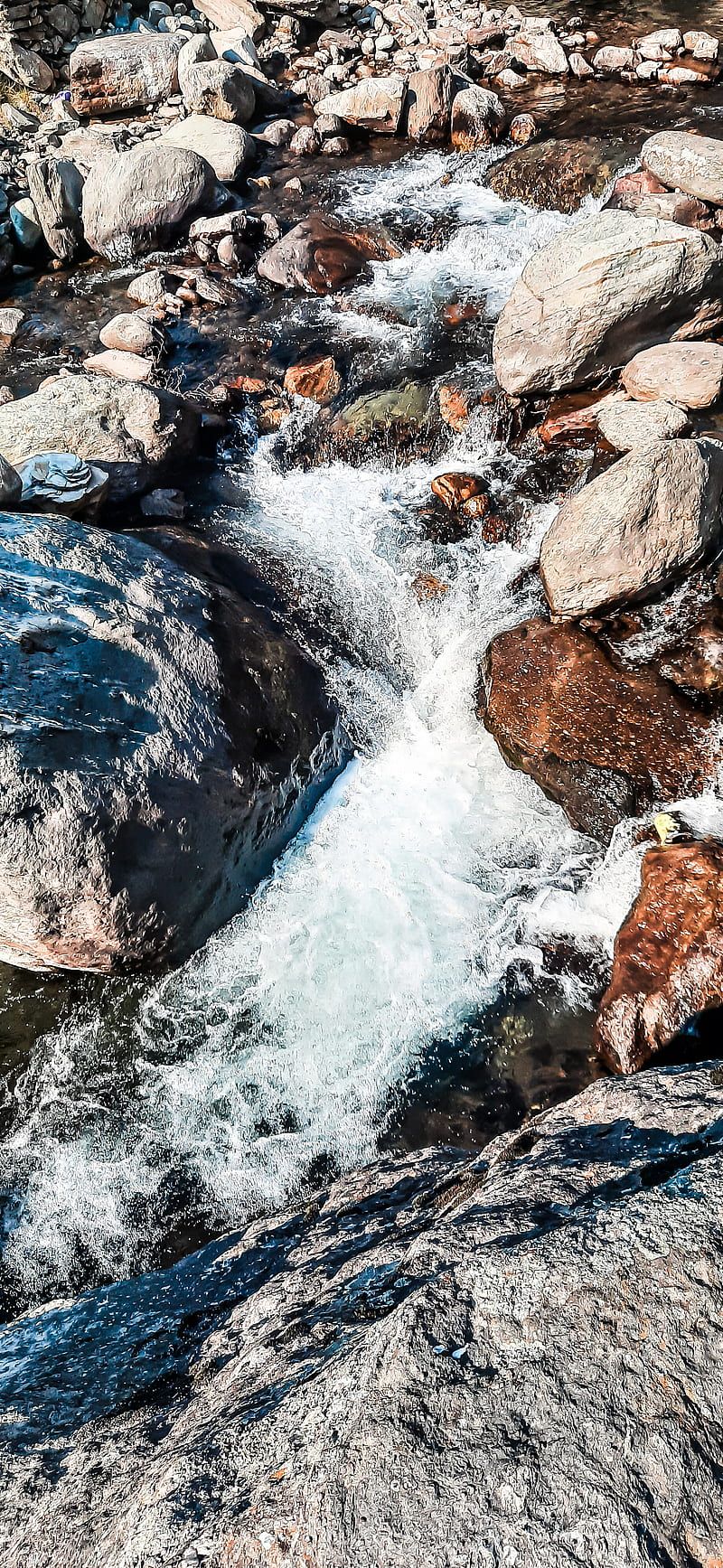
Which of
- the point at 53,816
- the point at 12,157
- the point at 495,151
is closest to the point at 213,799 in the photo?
the point at 53,816

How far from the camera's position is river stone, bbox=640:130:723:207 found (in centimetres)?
916

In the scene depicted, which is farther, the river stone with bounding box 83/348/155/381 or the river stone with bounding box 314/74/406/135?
the river stone with bounding box 314/74/406/135

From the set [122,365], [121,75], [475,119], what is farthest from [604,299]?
[121,75]

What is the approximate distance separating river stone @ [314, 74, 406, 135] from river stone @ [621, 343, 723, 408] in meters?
7.43

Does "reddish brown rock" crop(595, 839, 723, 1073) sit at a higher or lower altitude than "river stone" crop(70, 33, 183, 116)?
lower

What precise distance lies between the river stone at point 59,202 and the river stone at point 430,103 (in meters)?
4.69

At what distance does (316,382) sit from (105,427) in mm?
2549

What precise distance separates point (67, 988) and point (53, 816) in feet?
4.13

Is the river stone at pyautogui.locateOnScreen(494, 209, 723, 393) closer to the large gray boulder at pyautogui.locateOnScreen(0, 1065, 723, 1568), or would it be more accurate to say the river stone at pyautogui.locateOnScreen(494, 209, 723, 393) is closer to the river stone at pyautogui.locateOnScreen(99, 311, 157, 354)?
the river stone at pyautogui.locateOnScreen(99, 311, 157, 354)

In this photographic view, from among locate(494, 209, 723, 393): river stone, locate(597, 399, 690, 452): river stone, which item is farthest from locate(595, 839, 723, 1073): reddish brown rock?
locate(494, 209, 723, 393): river stone

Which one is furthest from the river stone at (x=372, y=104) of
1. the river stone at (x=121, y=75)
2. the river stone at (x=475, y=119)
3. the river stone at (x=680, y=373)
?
the river stone at (x=680, y=373)

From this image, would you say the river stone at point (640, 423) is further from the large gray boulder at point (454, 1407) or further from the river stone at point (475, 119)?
Answer: the river stone at point (475, 119)

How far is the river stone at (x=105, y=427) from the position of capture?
683 cm

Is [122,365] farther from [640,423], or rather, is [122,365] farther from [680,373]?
[680,373]
